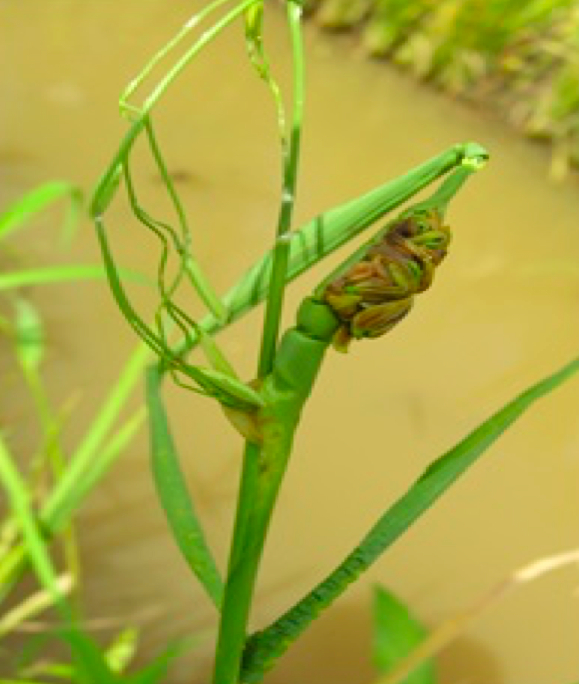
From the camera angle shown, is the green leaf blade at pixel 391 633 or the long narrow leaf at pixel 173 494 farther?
the green leaf blade at pixel 391 633

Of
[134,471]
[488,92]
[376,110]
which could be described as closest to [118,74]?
[376,110]

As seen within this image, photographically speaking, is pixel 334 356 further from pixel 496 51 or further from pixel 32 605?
pixel 496 51

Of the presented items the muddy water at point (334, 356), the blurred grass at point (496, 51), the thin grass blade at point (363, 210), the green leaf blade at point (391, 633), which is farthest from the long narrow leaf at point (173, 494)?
the blurred grass at point (496, 51)

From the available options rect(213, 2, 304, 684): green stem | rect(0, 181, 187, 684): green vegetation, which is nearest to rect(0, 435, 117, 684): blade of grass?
rect(0, 181, 187, 684): green vegetation

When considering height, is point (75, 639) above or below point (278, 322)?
below

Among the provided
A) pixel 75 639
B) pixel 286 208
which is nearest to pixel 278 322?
pixel 286 208

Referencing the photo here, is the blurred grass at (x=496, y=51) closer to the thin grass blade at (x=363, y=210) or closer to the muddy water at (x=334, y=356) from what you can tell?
the muddy water at (x=334, y=356)
